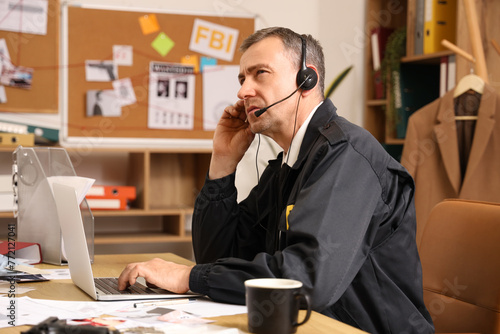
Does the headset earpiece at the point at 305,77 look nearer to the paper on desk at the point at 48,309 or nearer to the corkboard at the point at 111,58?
the paper on desk at the point at 48,309

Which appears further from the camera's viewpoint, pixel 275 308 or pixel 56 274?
pixel 56 274

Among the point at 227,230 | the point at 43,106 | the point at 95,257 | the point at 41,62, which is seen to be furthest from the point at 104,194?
the point at 227,230

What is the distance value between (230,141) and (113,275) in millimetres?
503

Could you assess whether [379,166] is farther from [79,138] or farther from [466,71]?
[79,138]

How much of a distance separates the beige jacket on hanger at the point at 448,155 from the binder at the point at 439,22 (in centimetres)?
48

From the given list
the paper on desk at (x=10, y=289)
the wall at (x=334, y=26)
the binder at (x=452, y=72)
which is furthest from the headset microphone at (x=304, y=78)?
the wall at (x=334, y=26)

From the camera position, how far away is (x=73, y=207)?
3.86ft

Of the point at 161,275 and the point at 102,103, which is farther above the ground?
the point at 102,103

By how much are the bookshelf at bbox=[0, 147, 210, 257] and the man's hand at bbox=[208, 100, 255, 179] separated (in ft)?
4.44

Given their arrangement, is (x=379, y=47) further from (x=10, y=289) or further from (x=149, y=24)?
(x=10, y=289)

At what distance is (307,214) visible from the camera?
1139 millimetres

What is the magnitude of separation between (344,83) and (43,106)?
172cm

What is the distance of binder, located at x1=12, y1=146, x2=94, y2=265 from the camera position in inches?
64.2

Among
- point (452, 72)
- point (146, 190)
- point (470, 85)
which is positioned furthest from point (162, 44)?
point (470, 85)
